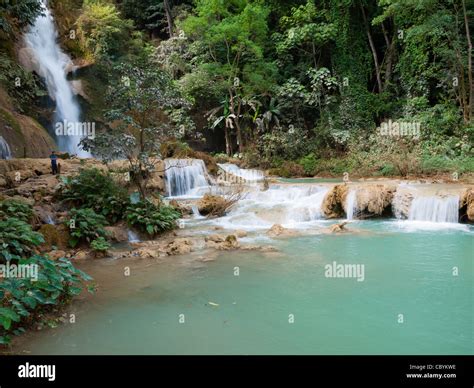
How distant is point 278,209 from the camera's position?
496 inches

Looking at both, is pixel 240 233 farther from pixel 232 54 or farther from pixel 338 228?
pixel 232 54

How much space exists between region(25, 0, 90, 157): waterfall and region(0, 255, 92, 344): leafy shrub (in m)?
14.7

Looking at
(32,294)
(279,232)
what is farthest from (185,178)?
(32,294)

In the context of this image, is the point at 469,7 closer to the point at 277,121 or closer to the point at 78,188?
the point at 277,121

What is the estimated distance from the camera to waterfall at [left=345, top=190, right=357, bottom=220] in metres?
12.3

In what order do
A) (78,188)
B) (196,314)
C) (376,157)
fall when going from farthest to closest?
(376,157) → (78,188) → (196,314)

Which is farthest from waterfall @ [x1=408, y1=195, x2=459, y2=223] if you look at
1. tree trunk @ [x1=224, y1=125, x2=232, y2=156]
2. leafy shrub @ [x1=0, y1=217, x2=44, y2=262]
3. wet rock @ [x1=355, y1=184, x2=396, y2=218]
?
tree trunk @ [x1=224, y1=125, x2=232, y2=156]

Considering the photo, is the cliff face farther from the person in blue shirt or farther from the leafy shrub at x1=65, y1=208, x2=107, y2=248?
the leafy shrub at x1=65, y1=208, x2=107, y2=248

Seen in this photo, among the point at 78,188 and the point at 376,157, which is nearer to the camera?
the point at 78,188

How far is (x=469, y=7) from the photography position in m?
18.2
